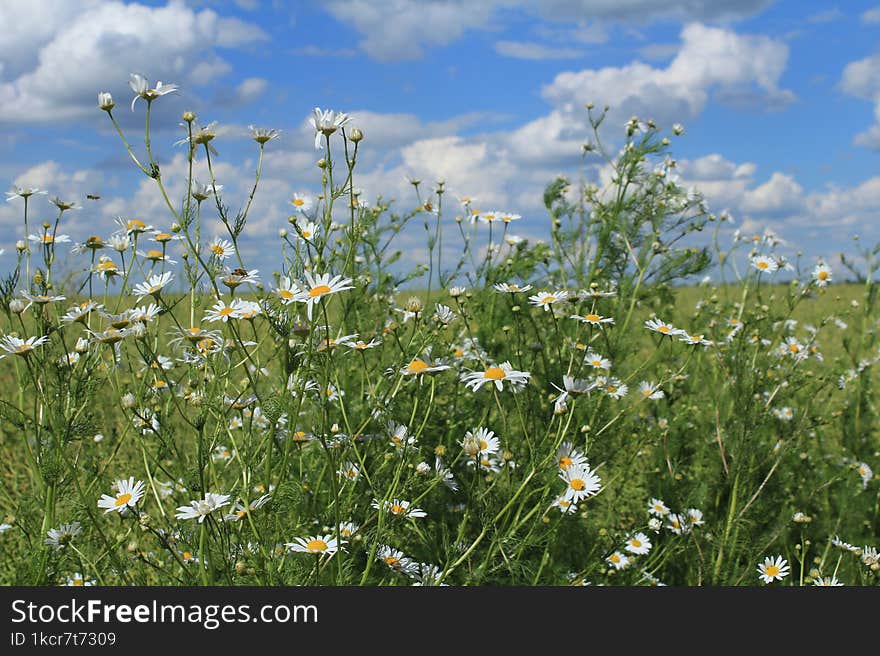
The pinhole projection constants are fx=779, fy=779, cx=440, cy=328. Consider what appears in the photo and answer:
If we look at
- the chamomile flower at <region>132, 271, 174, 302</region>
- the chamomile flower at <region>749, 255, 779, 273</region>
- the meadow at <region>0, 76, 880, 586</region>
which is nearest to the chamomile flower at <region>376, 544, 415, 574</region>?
the meadow at <region>0, 76, 880, 586</region>

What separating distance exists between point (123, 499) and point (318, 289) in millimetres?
799

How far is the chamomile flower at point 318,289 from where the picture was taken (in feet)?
5.32

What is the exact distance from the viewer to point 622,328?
9.79ft

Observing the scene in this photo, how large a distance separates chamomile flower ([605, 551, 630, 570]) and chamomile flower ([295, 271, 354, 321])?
55.4 inches

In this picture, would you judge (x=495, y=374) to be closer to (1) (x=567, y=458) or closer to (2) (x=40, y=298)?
(1) (x=567, y=458)

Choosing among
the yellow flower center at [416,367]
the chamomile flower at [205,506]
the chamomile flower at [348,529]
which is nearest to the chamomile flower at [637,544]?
the chamomile flower at [348,529]

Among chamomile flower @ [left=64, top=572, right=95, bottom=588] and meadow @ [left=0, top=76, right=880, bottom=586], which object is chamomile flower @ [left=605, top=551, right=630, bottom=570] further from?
chamomile flower @ [left=64, top=572, right=95, bottom=588]

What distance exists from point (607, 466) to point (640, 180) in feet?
4.07

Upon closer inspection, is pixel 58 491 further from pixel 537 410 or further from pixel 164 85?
pixel 537 410

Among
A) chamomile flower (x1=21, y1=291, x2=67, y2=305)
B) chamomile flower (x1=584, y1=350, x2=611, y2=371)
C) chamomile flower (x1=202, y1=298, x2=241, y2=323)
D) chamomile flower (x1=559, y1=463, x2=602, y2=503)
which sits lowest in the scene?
chamomile flower (x1=559, y1=463, x2=602, y2=503)

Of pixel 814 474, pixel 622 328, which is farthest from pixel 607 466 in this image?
pixel 814 474

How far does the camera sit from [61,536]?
6.23 feet

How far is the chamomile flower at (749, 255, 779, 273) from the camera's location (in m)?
3.41

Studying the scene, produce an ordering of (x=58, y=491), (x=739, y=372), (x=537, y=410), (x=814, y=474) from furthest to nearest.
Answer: (x=814, y=474) → (x=739, y=372) → (x=537, y=410) → (x=58, y=491)
